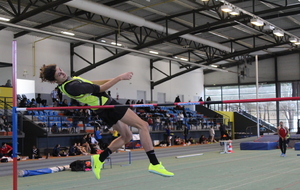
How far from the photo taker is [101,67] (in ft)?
93.4

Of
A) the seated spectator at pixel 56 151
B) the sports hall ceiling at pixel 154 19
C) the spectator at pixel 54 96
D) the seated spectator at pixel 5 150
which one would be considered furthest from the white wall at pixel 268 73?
the seated spectator at pixel 5 150

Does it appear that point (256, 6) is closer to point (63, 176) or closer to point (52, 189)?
point (63, 176)

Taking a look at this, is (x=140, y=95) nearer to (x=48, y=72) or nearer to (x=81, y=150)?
(x=81, y=150)

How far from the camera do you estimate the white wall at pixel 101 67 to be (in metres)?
23.0

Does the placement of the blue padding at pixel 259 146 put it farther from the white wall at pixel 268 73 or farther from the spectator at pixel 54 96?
the white wall at pixel 268 73

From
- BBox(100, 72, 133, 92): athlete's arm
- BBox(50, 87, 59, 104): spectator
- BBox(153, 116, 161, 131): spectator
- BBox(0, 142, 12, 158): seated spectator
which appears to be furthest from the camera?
BBox(153, 116, 161, 131): spectator

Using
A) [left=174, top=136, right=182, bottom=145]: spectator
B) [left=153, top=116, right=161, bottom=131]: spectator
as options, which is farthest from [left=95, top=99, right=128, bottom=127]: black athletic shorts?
[left=174, top=136, right=182, bottom=145]: spectator

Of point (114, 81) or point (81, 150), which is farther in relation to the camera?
point (81, 150)

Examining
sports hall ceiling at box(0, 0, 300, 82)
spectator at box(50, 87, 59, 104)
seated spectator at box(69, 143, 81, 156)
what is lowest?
seated spectator at box(69, 143, 81, 156)

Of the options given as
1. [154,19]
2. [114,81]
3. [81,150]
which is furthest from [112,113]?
[154,19]

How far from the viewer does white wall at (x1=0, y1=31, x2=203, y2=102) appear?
23.0 metres

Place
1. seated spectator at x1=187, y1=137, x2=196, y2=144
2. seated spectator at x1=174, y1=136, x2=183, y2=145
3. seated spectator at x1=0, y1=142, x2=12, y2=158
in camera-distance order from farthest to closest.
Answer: seated spectator at x1=187, y1=137, x2=196, y2=144, seated spectator at x1=174, y1=136, x2=183, y2=145, seated spectator at x1=0, y1=142, x2=12, y2=158

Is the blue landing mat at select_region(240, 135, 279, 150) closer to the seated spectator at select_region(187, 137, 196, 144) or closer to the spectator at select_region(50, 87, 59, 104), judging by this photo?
the seated spectator at select_region(187, 137, 196, 144)

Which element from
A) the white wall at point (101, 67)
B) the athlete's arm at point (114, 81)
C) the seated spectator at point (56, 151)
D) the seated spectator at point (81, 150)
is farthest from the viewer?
the white wall at point (101, 67)
